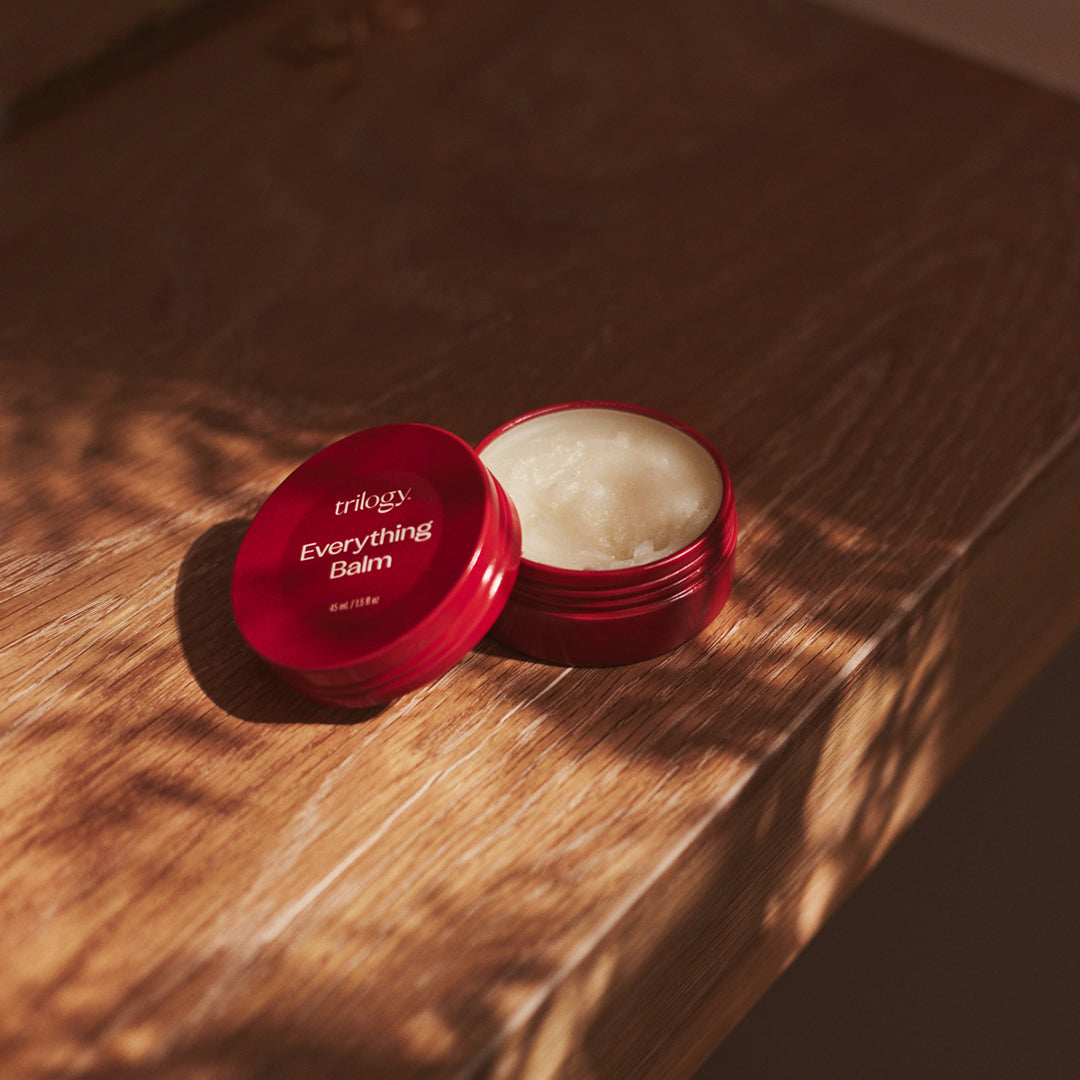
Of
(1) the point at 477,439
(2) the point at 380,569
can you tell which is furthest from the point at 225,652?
(1) the point at 477,439

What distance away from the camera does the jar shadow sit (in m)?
0.69

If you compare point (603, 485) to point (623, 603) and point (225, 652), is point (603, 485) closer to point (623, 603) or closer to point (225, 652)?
point (623, 603)

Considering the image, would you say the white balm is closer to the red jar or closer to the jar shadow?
the red jar

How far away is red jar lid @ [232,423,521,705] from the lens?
0.62m

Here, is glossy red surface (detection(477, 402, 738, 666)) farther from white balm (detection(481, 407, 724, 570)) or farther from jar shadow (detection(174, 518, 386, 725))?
jar shadow (detection(174, 518, 386, 725))

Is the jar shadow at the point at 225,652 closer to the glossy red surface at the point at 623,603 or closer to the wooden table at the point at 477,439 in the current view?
the wooden table at the point at 477,439

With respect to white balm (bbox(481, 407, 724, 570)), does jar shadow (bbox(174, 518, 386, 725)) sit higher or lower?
lower

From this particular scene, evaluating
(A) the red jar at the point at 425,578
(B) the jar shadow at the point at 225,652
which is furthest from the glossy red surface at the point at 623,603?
(B) the jar shadow at the point at 225,652

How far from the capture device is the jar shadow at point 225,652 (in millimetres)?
694

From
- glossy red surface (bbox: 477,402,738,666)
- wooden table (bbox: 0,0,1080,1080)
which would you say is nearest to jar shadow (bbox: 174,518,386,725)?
wooden table (bbox: 0,0,1080,1080)

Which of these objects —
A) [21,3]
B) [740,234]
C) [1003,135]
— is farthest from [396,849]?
[21,3]

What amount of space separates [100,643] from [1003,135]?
3.51ft

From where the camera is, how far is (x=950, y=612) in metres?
0.83

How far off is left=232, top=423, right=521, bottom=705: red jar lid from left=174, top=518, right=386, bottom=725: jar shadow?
40 mm
